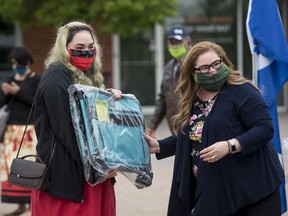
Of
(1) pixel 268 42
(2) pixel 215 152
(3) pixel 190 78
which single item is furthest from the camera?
(1) pixel 268 42

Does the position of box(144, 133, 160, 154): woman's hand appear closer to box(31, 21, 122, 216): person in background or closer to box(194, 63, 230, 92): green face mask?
box(31, 21, 122, 216): person in background

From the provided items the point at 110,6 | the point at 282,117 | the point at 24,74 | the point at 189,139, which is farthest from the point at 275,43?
the point at 282,117

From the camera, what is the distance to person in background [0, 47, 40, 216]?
6.54m

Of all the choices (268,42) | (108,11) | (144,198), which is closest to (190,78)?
(268,42)

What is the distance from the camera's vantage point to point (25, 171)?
153 inches

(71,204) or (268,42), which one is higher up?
(268,42)

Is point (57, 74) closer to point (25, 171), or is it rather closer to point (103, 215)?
point (25, 171)

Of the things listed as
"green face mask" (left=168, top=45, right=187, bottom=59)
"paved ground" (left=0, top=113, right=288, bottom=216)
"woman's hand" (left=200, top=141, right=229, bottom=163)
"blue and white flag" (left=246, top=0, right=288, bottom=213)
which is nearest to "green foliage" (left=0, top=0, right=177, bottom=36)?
"paved ground" (left=0, top=113, right=288, bottom=216)

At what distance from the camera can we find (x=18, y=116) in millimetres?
6609

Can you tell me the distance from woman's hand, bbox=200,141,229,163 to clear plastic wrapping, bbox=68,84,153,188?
0.56m

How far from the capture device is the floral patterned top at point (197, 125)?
3619 millimetres

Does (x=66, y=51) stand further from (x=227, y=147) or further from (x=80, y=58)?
(x=227, y=147)

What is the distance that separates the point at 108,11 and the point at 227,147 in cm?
863

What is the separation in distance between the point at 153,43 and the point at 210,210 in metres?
12.1
